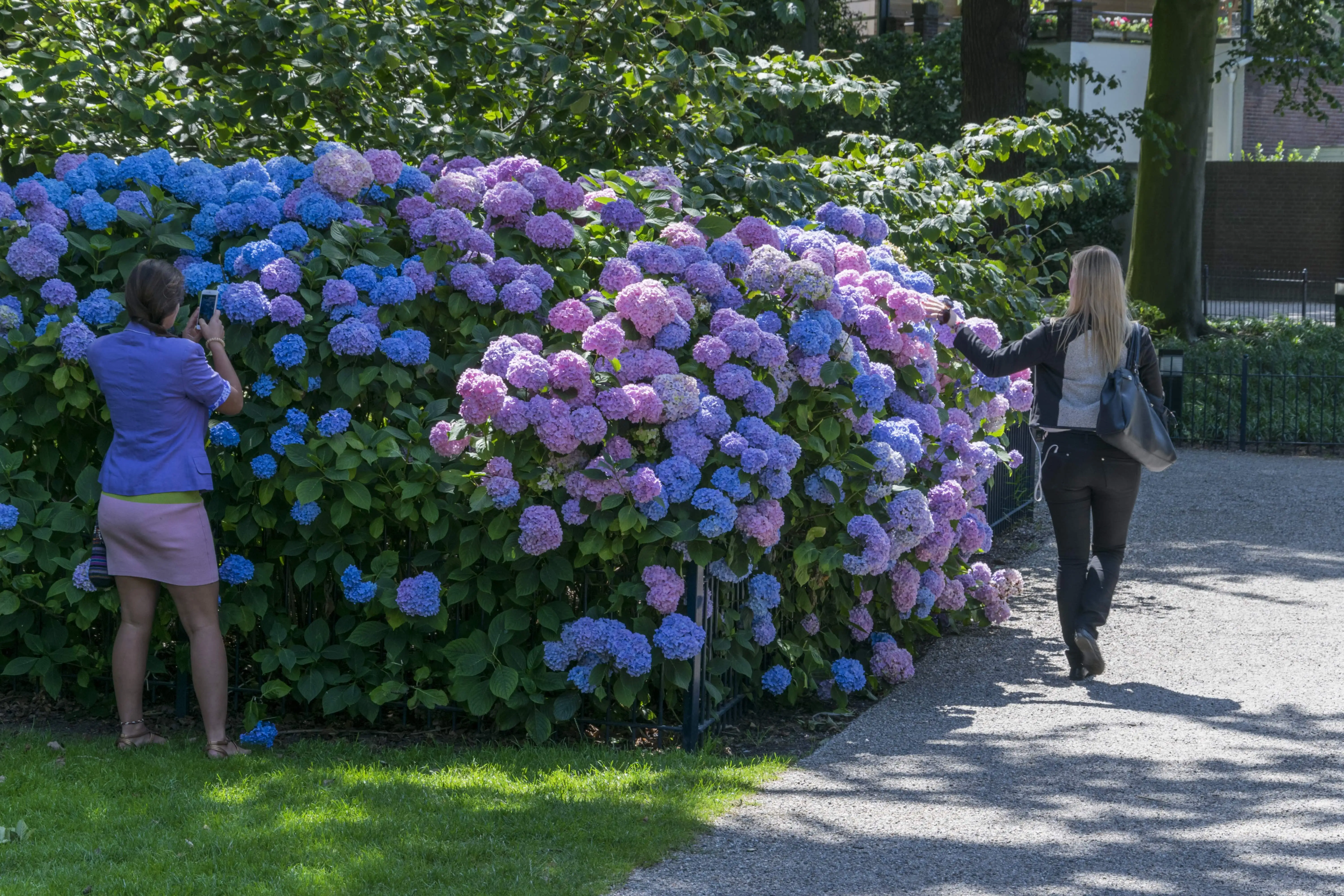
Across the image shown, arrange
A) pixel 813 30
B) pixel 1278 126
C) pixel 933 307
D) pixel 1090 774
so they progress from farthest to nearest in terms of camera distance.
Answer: pixel 1278 126
pixel 813 30
pixel 933 307
pixel 1090 774

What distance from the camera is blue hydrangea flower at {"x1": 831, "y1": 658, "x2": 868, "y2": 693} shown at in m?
5.63

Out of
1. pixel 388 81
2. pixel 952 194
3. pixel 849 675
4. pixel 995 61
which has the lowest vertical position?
pixel 849 675

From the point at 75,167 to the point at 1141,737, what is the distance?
4.53m

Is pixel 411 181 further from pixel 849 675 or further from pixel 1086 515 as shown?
pixel 1086 515

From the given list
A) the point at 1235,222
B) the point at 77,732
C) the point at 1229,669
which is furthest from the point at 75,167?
the point at 1235,222

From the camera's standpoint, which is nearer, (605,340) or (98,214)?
(605,340)

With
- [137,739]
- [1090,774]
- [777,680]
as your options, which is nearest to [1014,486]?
[777,680]

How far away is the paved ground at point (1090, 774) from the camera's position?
12.7 feet

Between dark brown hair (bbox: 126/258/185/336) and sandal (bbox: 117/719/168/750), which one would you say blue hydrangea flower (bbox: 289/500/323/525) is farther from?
sandal (bbox: 117/719/168/750)

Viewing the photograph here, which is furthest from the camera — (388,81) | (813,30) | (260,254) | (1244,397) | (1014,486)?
(813,30)

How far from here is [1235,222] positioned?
3581 centimetres

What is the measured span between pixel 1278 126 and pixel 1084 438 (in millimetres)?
38057

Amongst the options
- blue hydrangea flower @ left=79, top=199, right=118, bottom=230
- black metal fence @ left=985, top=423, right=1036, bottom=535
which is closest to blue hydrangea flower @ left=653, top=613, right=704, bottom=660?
blue hydrangea flower @ left=79, top=199, right=118, bottom=230

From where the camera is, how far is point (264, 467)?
494cm
